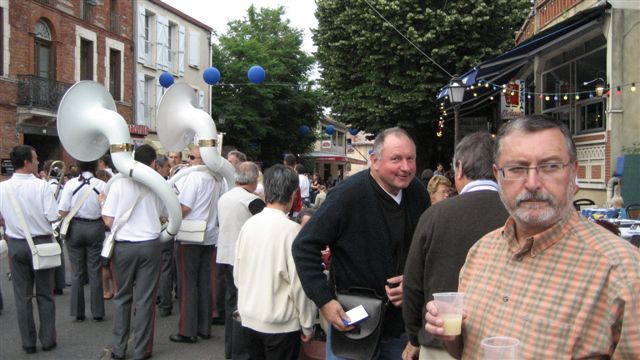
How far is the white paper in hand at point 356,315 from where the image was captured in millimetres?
3307

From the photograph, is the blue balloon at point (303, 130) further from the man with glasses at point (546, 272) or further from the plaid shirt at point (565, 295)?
the plaid shirt at point (565, 295)

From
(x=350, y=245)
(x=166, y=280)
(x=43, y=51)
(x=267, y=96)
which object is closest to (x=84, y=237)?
(x=166, y=280)

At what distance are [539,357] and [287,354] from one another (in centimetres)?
244

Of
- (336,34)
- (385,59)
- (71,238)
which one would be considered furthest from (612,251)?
(336,34)

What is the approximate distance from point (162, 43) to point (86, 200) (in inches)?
981

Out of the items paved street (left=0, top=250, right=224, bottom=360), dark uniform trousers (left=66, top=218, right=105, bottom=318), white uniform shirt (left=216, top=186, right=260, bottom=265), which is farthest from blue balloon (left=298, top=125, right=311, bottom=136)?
white uniform shirt (left=216, top=186, right=260, bottom=265)

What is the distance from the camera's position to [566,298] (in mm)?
1745

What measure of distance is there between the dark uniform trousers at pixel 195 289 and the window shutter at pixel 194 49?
2835cm

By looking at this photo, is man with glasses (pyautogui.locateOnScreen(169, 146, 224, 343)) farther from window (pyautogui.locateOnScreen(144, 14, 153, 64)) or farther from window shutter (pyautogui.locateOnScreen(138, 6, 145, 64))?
window (pyautogui.locateOnScreen(144, 14, 153, 64))

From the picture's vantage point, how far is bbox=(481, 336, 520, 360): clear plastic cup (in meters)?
1.71

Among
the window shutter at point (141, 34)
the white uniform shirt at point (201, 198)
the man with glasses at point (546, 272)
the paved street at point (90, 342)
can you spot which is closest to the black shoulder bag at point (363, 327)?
the man with glasses at point (546, 272)

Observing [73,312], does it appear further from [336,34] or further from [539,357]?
[336,34]

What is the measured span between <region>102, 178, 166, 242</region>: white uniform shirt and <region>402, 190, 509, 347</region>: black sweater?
355 cm

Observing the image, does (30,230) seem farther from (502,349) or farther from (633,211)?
(633,211)
